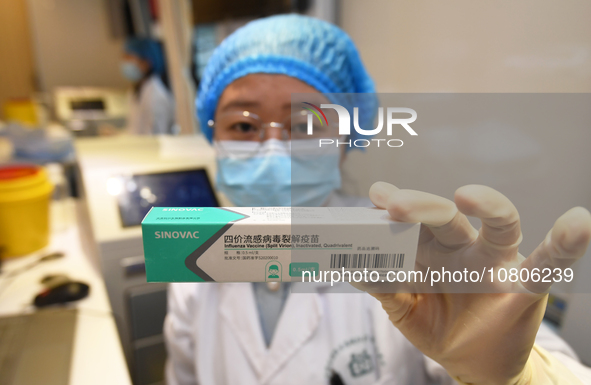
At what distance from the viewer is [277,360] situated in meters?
0.61

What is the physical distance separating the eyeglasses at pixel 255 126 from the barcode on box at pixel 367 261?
0.58 ft

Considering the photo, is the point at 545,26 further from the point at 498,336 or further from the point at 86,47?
the point at 86,47

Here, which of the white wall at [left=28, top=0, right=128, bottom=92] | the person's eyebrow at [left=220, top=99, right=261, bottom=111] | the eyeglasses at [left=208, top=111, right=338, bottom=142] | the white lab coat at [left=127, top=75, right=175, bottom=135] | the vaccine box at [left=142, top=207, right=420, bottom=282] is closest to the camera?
the vaccine box at [left=142, top=207, right=420, bottom=282]

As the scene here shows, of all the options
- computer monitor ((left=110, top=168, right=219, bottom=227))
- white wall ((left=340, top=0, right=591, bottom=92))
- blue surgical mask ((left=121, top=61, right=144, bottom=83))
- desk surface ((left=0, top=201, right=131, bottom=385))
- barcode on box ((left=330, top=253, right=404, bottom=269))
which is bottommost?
desk surface ((left=0, top=201, right=131, bottom=385))

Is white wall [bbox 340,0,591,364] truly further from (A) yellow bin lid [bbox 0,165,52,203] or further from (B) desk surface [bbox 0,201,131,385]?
(A) yellow bin lid [bbox 0,165,52,203]

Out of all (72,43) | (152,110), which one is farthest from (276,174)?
(72,43)

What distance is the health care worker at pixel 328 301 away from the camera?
290 mm

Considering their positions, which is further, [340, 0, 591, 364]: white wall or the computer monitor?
the computer monitor

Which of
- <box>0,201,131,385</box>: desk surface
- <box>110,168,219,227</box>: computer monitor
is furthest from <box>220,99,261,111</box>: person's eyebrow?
<box>0,201,131,385</box>: desk surface

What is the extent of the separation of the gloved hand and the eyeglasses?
0.14m

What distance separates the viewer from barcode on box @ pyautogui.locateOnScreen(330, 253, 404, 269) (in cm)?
26

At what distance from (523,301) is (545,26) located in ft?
0.98

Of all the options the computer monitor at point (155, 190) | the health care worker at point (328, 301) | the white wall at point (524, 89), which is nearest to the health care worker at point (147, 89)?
the computer monitor at point (155, 190)

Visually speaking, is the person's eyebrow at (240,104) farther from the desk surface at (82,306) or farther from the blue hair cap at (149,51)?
the blue hair cap at (149,51)
